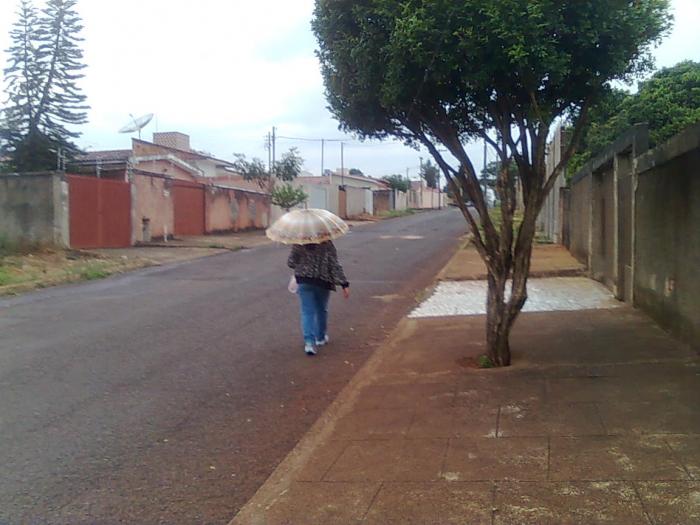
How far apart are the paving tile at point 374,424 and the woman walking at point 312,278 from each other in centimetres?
247

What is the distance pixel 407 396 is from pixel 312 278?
2.41 meters

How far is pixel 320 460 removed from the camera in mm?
5059

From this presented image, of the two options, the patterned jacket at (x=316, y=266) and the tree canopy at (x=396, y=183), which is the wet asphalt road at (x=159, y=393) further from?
the tree canopy at (x=396, y=183)

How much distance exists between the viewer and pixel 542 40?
6281mm

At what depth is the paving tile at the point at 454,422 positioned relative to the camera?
538 centimetres

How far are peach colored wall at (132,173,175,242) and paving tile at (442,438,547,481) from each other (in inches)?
896

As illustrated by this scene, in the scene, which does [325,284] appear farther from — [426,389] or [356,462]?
[356,462]

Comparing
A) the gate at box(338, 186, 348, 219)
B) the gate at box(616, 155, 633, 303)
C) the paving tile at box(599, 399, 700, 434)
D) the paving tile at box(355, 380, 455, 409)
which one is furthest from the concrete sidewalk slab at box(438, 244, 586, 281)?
the gate at box(338, 186, 348, 219)

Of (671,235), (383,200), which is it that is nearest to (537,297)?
(671,235)

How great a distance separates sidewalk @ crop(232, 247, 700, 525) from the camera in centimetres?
405

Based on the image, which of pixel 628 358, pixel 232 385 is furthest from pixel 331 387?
pixel 628 358

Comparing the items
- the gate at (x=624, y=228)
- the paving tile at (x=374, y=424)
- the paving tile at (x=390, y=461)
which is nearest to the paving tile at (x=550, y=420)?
the paving tile at (x=390, y=461)

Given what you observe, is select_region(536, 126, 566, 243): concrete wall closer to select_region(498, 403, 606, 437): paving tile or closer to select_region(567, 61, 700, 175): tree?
select_region(567, 61, 700, 175): tree

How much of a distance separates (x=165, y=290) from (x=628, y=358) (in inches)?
365
